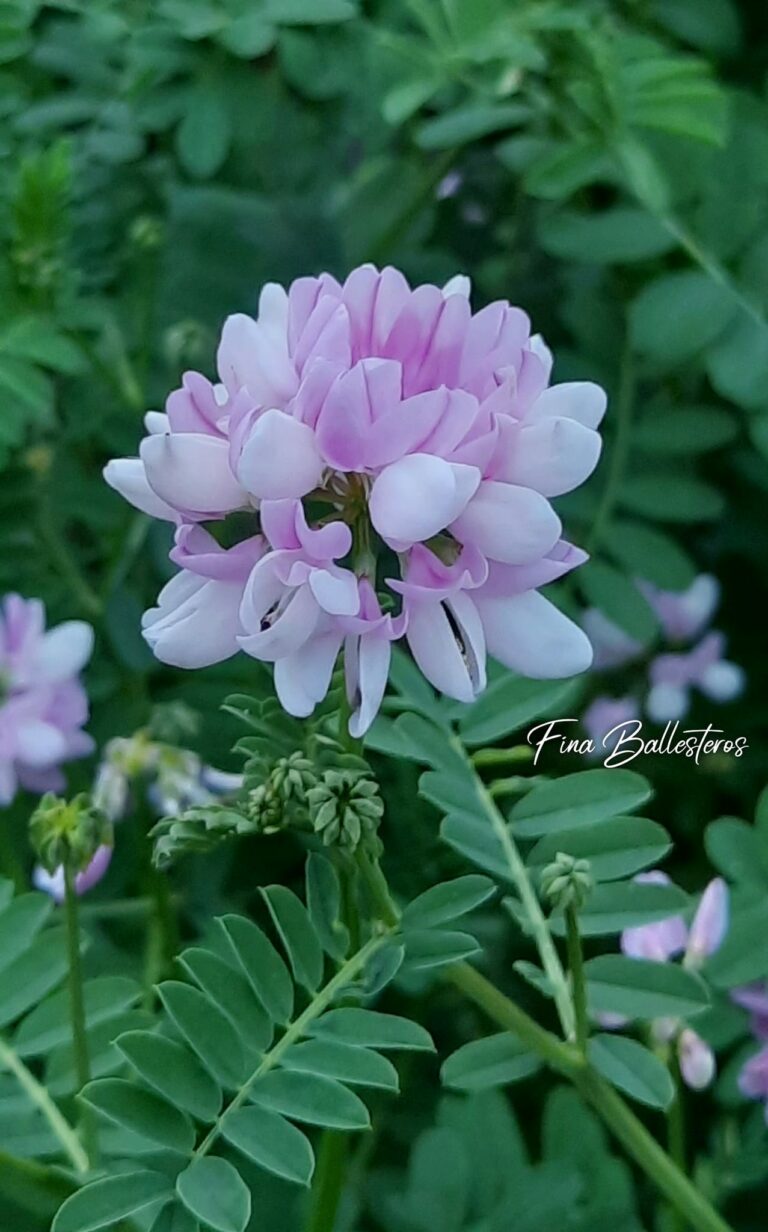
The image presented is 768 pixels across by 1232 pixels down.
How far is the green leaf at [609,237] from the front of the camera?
0.98m

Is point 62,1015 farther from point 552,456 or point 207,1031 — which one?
point 552,456

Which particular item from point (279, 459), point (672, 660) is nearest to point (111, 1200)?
point (279, 459)

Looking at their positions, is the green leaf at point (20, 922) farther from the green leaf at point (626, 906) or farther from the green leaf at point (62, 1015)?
the green leaf at point (626, 906)

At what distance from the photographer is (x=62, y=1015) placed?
0.63 m

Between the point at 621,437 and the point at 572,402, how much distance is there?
532mm

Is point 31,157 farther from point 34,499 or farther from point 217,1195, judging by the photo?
point 217,1195

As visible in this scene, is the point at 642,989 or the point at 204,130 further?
the point at 204,130

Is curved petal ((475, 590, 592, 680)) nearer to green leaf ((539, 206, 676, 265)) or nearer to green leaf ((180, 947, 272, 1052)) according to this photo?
green leaf ((180, 947, 272, 1052))

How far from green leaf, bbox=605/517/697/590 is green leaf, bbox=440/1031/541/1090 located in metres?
0.47

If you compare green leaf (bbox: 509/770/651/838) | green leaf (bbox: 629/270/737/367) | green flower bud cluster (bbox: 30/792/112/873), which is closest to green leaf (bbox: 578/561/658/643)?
green leaf (bbox: 629/270/737/367)

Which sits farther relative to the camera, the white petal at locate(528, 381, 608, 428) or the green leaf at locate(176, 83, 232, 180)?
the green leaf at locate(176, 83, 232, 180)

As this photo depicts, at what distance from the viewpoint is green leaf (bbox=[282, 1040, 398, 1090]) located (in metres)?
0.50

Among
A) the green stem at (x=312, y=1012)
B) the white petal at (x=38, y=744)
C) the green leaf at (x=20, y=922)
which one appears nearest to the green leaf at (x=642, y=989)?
the green stem at (x=312, y=1012)
